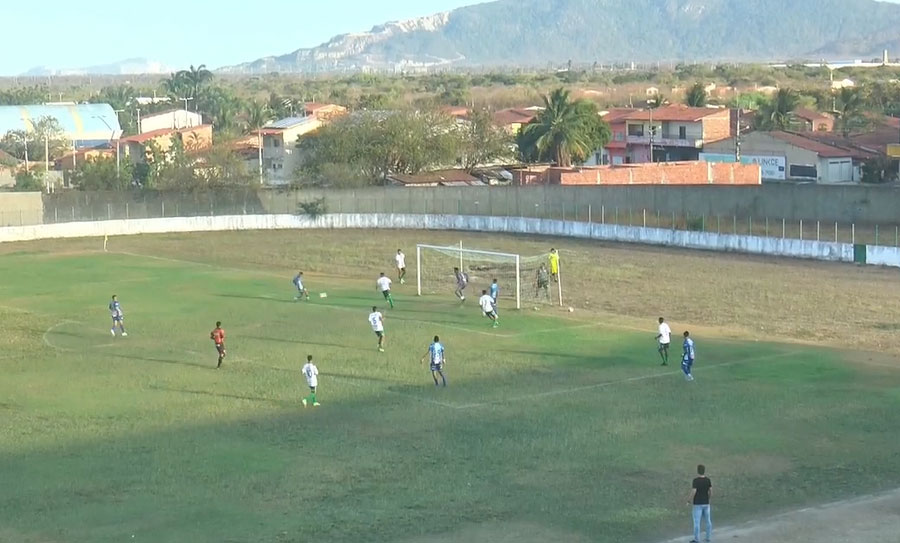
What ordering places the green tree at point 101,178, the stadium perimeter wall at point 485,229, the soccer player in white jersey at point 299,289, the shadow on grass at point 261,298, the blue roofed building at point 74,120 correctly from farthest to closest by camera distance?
the blue roofed building at point 74,120, the green tree at point 101,178, the stadium perimeter wall at point 485,229, the shadow on grass at point 261,298, the soccer player in white jersey at point 299,289

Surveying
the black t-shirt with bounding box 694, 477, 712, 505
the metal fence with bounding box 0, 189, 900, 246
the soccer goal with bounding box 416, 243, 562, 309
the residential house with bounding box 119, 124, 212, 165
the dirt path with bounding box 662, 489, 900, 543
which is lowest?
the dirt path with bounding box 662, 489, 900, 543

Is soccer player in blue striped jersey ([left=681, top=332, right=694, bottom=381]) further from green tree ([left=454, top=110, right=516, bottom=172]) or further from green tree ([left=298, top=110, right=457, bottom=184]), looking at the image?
green tree ([left=454, top=110, right=516, bottom=172])

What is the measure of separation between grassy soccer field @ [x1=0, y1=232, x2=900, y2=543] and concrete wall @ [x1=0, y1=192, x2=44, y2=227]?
25705mm

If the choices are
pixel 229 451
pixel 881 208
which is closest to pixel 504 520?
pixel 229 451

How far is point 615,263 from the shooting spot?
53312 mm

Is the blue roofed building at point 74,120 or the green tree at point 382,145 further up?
the blue roofed building at point 74,120

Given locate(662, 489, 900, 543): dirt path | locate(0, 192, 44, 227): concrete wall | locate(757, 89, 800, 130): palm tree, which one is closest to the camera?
locate(662, 489, 900, 543): dirt path

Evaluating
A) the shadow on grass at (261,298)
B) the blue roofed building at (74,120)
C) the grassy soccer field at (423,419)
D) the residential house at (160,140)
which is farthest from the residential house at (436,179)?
the blue roofed building at (74,120)

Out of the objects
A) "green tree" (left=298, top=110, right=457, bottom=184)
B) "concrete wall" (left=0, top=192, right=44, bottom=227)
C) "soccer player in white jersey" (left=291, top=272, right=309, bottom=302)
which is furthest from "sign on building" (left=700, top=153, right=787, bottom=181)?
"soccer player in white jersey" (left=291, top=272, right=309, bottom=302)

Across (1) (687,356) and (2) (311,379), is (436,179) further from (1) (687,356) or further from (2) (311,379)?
(2) (311,379)

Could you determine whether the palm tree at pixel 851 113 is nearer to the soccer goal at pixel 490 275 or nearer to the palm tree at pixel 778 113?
the palm tree at pixel 778 113

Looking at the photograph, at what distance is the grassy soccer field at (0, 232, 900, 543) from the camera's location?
20625 mm

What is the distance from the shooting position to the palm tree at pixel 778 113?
108562 mm

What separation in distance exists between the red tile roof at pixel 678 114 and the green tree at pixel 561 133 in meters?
8.86
